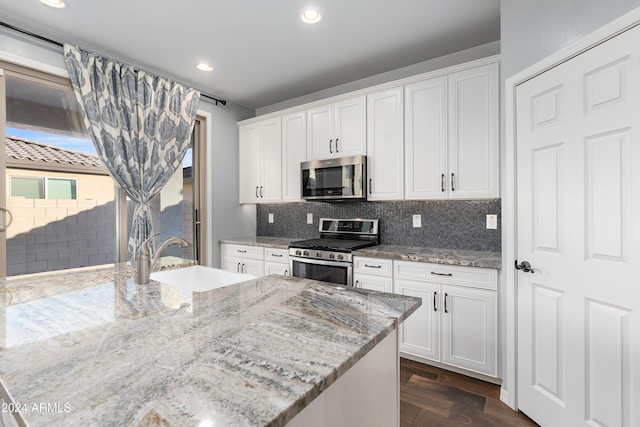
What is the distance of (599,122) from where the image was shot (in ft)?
4.79

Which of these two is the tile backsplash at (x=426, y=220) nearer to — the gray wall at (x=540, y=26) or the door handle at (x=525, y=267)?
the gray wall at (x=540, y=26)

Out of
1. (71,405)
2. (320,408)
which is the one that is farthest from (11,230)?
(320,408)

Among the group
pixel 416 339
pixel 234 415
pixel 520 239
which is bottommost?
pixel 416 339

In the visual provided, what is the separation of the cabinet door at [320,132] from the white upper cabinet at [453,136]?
800 mm

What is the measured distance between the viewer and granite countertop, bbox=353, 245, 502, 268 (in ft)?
7.22

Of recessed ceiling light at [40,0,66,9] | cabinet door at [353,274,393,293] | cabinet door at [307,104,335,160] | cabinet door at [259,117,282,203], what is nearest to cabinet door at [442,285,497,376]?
cabinet door at [353,274,393,293]

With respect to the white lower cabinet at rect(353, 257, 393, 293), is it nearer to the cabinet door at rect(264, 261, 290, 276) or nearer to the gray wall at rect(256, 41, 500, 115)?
the cabinet door at rect(264, 261, 290, 276)

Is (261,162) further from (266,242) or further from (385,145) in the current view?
(385,145)

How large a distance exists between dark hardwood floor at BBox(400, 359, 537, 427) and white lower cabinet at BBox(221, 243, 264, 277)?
1800 millimetres

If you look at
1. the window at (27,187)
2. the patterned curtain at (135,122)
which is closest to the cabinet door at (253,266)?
the patterned curtain at (135,122)

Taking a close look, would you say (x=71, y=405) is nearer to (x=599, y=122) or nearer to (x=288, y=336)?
(x=288, y=336)

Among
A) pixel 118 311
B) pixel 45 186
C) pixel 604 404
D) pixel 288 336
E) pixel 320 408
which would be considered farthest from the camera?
pixel 45 186

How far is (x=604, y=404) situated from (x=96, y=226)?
3690 mm

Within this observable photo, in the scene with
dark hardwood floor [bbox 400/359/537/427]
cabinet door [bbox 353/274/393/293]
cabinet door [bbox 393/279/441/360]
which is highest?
cabinet door [bbox 353/274/393/293]
